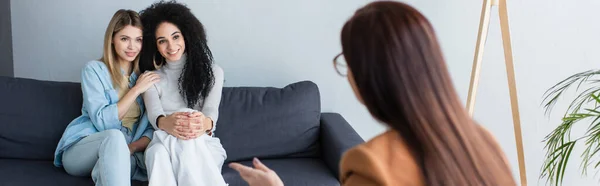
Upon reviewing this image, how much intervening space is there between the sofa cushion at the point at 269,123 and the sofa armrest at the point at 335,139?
56 mm

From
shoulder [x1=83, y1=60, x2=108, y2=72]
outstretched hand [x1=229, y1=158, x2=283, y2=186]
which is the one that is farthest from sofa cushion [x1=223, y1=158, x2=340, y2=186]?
outstretched hand [x1=229, y1=158, x2=283, y2=186]

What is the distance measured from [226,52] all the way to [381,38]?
6.93ft

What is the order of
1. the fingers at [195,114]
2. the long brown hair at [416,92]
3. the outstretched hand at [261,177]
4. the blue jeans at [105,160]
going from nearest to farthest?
the long brown hair at [416,92] < the outstretched hand at [261,177] < the blue jeans at [105,160] < the fingers at [195,114]

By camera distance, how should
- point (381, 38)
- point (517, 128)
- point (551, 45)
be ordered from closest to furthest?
point (381, 38) < point (517, 128) < point (551, 45)

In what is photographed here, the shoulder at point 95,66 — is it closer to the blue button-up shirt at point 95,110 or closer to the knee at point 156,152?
the blue button-up shirt at point 95,110


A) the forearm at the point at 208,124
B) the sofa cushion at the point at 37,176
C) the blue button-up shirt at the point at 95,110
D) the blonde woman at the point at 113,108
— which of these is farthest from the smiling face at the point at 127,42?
the sofa cushion at the point at 37,176

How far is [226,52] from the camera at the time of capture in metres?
3.18

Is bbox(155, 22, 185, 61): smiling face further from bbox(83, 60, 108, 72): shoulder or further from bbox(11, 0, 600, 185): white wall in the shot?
bbox(11, 0, 600, 185): white wall

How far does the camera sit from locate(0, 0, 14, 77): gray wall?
310cm

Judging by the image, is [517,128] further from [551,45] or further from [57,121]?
[57,121]

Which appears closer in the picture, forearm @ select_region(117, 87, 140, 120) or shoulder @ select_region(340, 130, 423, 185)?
shoulder @ select_region(340, 130, 423, 185)

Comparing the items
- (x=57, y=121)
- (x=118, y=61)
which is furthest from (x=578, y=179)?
(x=57, y=121)

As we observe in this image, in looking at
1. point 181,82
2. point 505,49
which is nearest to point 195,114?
point 181,82

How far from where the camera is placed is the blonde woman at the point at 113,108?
2592 mm
